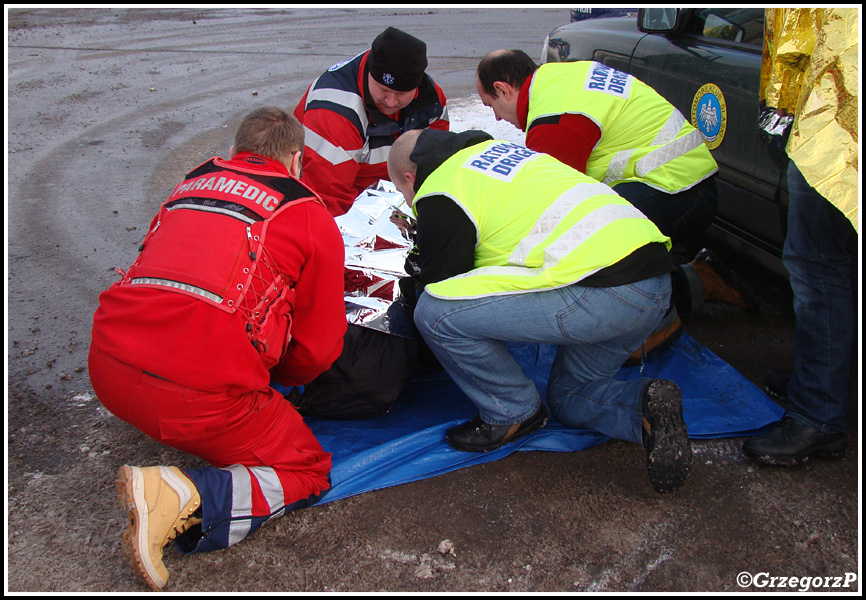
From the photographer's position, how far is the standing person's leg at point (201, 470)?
196 cm

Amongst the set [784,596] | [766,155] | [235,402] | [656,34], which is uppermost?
[656,34]

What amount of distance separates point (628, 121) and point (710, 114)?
614 millimetres

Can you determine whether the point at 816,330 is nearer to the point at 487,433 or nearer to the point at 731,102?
the point at 487,433

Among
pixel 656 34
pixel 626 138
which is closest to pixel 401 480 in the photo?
pixel 626 138

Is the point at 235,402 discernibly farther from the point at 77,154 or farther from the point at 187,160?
the point at 77,154

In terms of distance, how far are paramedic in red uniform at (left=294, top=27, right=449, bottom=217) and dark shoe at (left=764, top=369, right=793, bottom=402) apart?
81.8 inches

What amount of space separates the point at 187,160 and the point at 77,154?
93cm

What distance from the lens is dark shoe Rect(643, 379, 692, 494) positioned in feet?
7.11

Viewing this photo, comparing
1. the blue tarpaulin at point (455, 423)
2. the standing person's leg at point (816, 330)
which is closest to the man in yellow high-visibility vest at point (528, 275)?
the blue tarpaulin at point (455, 423)

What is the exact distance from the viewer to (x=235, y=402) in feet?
6.82

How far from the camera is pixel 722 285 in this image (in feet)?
11.2

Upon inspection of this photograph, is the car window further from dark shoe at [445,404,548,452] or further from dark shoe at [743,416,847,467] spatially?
dark shoe at [445,404,548,452]

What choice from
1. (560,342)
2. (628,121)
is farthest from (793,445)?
(628,121)

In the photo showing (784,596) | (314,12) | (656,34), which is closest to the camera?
(784,596)
